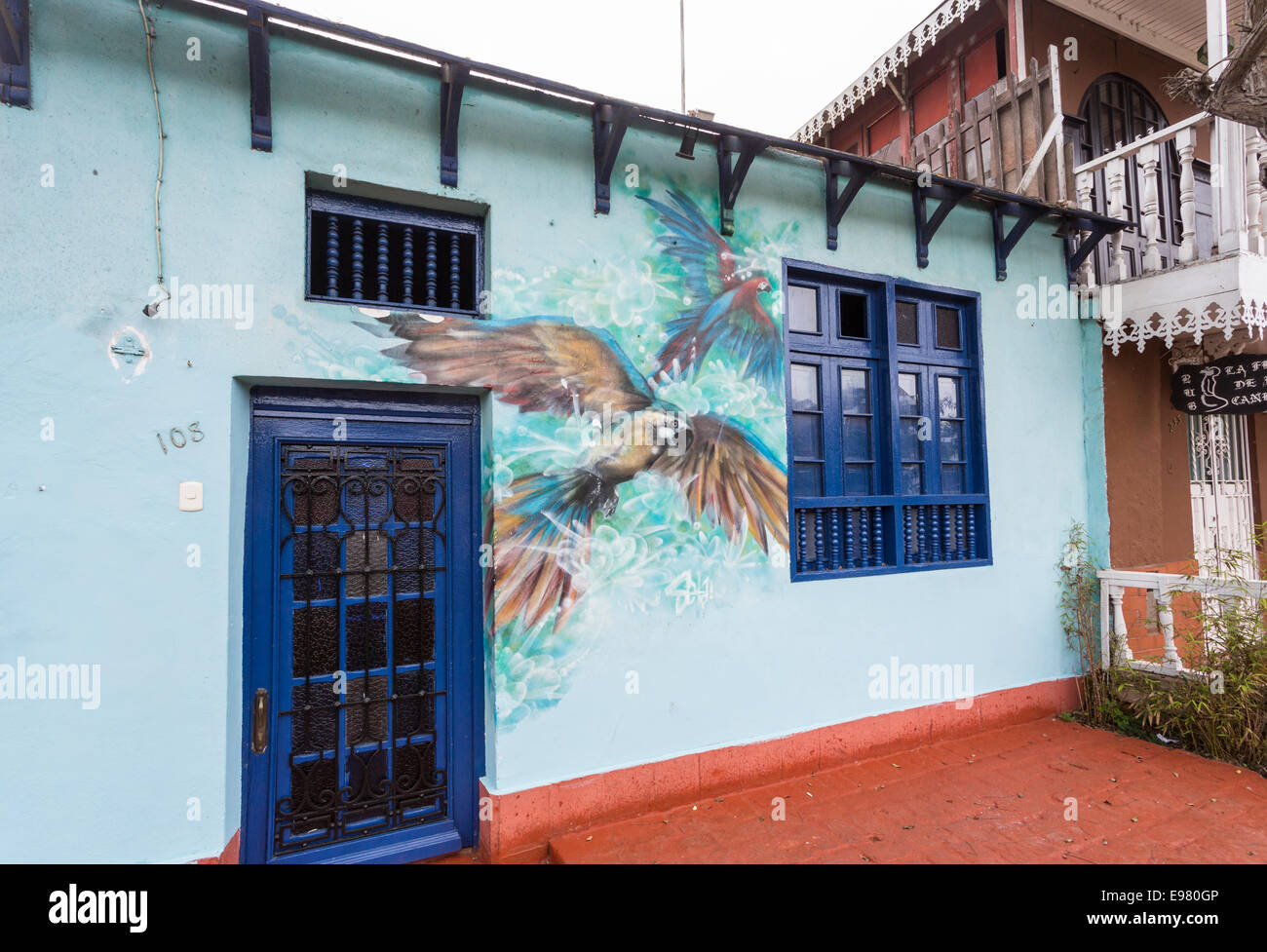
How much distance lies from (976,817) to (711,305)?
3.30m

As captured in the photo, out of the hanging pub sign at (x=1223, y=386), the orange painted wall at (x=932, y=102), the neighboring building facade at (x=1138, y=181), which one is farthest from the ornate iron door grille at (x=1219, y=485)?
the orange painted wall at (x=932, y=102)

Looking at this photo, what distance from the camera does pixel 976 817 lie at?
3.40 metres

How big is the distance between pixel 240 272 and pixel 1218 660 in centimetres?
633

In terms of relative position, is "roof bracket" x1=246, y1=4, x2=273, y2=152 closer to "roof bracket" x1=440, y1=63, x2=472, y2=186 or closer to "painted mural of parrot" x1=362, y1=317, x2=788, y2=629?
"roof bracket" x1=440, y1=63, x2=472, y2=186

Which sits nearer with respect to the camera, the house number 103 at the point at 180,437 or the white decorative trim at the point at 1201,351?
the house number 103 at the point at 180,437

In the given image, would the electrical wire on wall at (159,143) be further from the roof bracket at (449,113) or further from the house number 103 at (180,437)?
the roof bracket at (449,113)

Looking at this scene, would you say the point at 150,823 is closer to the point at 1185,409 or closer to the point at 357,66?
the point at 357,66

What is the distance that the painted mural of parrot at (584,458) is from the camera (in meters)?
3.14

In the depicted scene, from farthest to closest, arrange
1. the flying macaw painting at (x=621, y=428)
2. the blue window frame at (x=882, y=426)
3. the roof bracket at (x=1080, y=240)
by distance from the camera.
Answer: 1. the roof bracket at (x=1080, y=240)
2. the blue window frame at (x=882, y=426)
3. the flying macaw painting at (x=621, y=428)

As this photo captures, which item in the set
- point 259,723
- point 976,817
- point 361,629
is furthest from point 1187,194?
point 259,723

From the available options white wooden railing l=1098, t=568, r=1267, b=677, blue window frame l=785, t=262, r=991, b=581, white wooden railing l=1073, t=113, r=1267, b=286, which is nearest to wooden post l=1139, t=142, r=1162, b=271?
white wooden railing l=1073, t=113, r=1267, b=286

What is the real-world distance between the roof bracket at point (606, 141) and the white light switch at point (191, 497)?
2.46 metres

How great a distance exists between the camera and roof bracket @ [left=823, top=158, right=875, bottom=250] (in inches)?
157

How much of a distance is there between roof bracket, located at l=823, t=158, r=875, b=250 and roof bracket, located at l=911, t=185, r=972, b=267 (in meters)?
0.49
